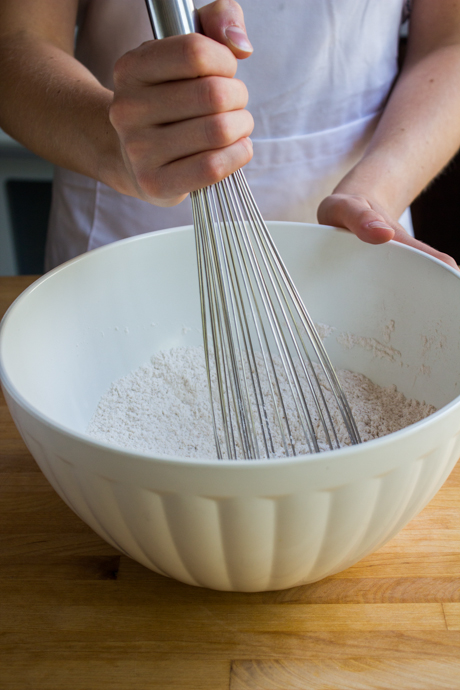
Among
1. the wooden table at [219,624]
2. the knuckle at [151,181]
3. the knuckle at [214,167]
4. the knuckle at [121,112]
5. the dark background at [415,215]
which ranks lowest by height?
the dark background at [415,215]

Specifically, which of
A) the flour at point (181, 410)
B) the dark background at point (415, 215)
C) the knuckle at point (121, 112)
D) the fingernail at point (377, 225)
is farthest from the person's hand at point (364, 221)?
the dark background at point (415, 215)

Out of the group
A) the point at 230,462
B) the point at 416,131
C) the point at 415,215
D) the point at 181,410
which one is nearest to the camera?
the point at 230,462

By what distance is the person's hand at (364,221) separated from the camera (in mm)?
509

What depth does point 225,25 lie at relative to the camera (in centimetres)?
34

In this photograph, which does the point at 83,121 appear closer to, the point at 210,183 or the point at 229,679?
the point at 210,183

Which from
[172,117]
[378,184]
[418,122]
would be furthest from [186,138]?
[418,122]

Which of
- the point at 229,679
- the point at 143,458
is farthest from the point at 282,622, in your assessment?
the point at 143,458

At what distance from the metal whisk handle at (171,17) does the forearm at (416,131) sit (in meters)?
0.37

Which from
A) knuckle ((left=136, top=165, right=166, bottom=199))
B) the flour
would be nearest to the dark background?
the flour

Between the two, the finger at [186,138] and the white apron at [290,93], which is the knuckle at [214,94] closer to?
the finger at [186,138]

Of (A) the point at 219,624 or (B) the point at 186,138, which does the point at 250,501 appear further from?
(B) the point at 186,138

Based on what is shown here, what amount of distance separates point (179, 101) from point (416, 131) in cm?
46

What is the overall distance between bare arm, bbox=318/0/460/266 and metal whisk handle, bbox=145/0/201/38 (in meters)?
0.33

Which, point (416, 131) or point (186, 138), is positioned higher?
point (186, 138)
